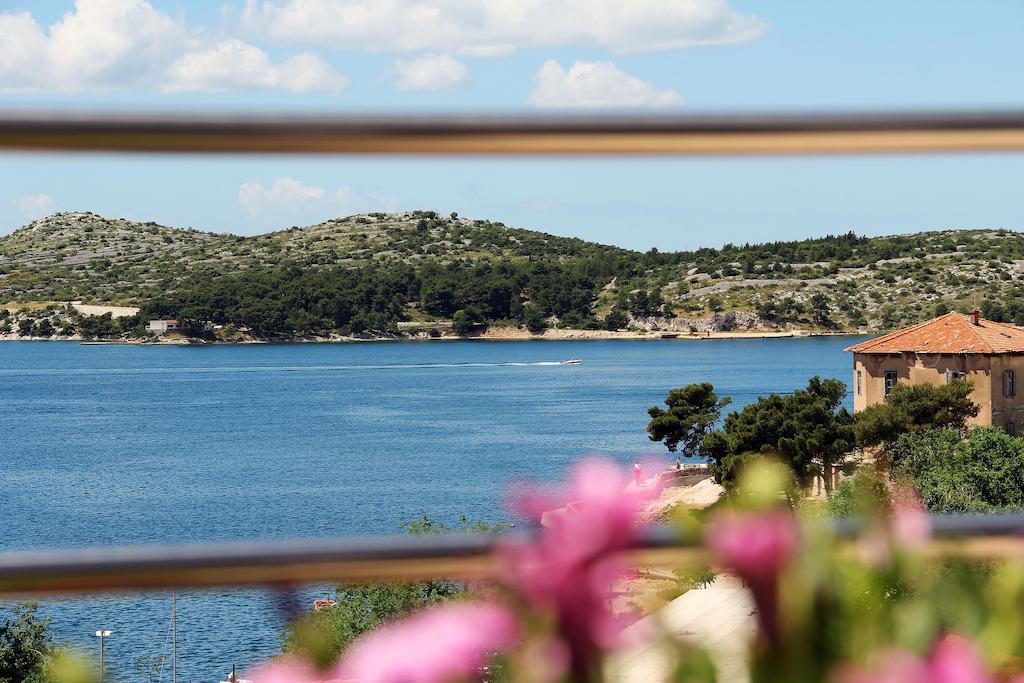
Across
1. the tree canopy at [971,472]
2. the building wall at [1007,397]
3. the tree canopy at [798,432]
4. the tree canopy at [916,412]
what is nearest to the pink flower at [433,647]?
the tree canopy at [971,472]

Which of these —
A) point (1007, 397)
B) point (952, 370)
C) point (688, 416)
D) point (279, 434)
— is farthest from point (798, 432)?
point (279, 434)

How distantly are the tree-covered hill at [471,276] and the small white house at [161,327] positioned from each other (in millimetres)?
1245

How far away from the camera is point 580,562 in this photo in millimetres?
391

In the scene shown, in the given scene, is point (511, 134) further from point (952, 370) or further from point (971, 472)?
point (952, 370)

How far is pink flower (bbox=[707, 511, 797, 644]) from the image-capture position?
0.38 meters

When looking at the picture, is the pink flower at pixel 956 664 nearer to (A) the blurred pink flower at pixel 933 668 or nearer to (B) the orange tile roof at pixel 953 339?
(A) the blurred pink flower at pixel 933 668

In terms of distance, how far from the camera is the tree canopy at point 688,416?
38250 millimetres

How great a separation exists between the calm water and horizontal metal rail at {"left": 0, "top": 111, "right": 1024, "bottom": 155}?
19821 mm

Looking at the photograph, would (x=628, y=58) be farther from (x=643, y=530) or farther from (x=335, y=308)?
(x=643, y=530)

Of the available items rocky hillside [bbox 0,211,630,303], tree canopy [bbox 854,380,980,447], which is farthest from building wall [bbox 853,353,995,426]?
rocky hillside [bbox 0,211,630,303]

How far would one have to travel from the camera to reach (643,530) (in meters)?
0.58

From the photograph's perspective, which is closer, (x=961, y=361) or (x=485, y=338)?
(x=961, y=361)

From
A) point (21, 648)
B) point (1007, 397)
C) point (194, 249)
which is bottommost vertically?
point (21, 648)

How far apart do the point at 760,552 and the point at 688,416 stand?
3858cm
